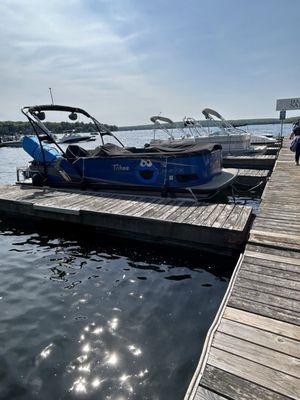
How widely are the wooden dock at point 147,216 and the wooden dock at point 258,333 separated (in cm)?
94

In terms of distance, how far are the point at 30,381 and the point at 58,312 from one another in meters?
1.24

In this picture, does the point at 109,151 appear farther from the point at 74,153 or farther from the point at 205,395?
the point at 205,395


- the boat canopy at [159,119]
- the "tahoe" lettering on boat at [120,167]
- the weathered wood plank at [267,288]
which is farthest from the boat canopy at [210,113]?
the weathered wood plank at [267,288]

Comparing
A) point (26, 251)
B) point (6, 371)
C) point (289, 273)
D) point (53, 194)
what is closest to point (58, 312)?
point (6, 371)

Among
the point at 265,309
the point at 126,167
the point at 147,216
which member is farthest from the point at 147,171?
the point at 265,309

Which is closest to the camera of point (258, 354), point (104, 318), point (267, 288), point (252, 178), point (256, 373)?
point (256, 373)

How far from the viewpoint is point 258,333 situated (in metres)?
2.89

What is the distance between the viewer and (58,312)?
4484 millimetres

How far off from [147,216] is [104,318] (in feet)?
9.24

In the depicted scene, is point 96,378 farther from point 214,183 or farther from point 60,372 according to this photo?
point 214,183

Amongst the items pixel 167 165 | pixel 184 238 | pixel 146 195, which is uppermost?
pixel 167 165

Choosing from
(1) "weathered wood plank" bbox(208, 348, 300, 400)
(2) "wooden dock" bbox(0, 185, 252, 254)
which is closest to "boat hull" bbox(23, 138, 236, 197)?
(2) "wooden dock" bbox(0, 185, 252, 254)

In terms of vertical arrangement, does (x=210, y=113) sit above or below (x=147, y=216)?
above

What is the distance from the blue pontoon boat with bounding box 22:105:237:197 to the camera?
8.23 meters
